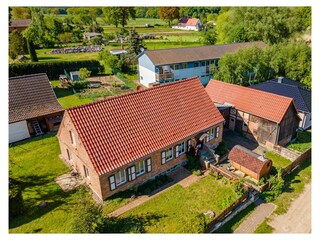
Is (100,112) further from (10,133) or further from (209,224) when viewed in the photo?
(10,133)

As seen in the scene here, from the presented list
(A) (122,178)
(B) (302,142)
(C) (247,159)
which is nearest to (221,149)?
(C) (247,159)

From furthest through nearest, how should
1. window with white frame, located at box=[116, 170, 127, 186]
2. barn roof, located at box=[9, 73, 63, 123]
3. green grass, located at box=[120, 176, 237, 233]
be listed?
barn roof, located at box=[9, 73, 63, 123] < window with white frame, located at box=[116, 170, 127, 186] < green grass, located at box=[120, 176, 237, 233]

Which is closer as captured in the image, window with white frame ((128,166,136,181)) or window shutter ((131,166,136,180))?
window with white frame ((128,166,136,181))

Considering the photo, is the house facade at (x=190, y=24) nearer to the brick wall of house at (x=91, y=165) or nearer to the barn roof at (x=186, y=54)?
the barn roof at (x=186, y=54)

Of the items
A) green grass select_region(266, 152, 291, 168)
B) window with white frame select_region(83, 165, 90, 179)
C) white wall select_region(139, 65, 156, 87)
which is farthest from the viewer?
white wall select_region(139, 65, 156, 87)

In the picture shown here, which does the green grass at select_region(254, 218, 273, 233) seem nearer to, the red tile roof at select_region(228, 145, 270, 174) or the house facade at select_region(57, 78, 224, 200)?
the red tile roof at select_region(228, 145, 270, 174)

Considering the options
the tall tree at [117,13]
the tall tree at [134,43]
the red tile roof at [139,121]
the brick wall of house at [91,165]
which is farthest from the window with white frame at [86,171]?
the tall tree at [117,13]

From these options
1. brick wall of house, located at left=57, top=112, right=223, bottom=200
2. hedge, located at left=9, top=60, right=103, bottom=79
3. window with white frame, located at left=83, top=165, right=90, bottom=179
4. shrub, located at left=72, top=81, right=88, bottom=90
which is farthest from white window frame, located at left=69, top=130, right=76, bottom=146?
hedge, located at left=9, top=60, right=103, bottom=79
